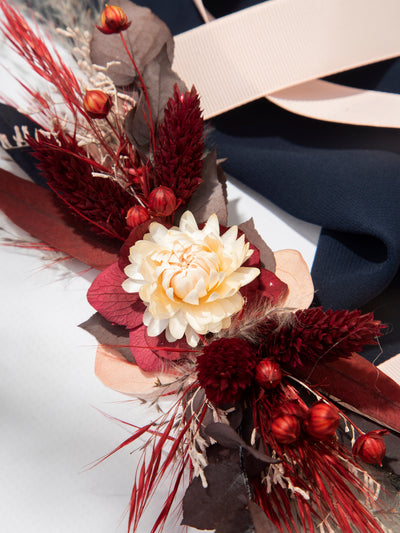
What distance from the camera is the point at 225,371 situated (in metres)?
0.37

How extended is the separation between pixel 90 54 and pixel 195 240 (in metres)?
0.26

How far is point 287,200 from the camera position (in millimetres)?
595

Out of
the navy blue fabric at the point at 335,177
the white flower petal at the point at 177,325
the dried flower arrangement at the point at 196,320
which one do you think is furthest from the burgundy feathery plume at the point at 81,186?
the navy blue fabric at the point at 335,177

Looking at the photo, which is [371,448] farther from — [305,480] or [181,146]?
[181,146]

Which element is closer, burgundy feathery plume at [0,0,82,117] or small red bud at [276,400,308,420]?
small red bud at [276,400,308,420]

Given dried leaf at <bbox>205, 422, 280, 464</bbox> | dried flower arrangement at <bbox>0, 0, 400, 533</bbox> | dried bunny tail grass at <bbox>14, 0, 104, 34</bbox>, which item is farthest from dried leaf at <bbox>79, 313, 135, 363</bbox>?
dried bunny tail grass at <bbox>14, 0, 104, 34</bbox>

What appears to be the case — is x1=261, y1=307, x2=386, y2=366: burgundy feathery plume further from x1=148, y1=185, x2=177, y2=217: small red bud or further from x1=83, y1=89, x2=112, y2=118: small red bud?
x1=83, y1=89, x2=112, y2=118: small red bud

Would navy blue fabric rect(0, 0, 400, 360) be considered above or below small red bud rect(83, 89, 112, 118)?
below

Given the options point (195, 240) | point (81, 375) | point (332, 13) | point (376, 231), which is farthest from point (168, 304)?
point (332, 13)

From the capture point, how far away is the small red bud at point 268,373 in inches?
14.9

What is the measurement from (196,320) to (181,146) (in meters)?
0.16

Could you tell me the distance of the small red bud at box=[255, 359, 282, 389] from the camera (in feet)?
1.24

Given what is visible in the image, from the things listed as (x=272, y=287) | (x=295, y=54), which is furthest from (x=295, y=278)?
(x=295, y=54)

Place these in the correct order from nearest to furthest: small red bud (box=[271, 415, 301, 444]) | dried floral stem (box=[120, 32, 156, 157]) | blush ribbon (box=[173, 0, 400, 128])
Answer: small red bud (box=[271, 415, 301, 444])
dried floral stem (box=[120, 32, 156, 157])
blush ribbon (box=[173, 0, 400, 128])
